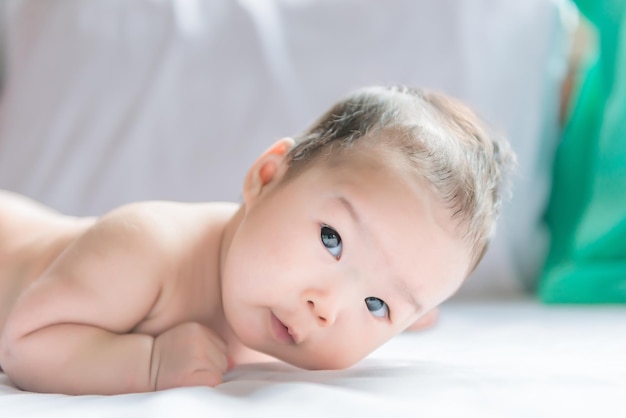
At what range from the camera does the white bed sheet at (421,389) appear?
0.77 metres

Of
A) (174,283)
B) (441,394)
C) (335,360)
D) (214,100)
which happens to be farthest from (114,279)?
(214,100)

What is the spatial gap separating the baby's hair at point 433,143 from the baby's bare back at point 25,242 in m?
0.34

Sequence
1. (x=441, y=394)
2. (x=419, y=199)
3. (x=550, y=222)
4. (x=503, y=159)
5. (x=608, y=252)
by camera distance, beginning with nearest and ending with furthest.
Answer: (x=441, y=394) < (x=419, y=199) < (x=503, y=159) < (x=608, y=252) < (x=550, y=222)

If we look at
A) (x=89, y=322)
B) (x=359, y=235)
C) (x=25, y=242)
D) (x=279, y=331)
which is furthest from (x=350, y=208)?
(x=25, y=242)

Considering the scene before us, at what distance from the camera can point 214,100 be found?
1579 millimetres

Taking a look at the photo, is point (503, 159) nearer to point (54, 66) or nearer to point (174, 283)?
point (174, 283)

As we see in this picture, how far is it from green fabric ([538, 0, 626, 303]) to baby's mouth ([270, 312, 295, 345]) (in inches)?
27.8

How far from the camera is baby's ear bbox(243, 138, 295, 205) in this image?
1044 millimetres

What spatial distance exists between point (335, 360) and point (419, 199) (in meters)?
0.21

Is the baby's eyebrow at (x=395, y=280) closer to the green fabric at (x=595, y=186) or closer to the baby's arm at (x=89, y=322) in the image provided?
the baby's arm at (x=89, y=322)

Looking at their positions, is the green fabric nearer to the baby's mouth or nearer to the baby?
the baby

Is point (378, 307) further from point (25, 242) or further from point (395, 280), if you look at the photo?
point (25, 242)

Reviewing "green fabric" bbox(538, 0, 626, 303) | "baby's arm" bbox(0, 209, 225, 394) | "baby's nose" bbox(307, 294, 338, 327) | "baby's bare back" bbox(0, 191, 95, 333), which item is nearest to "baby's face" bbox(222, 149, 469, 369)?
"baby's nose" bbox(307, 294, 338, 327)

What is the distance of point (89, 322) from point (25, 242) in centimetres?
26
